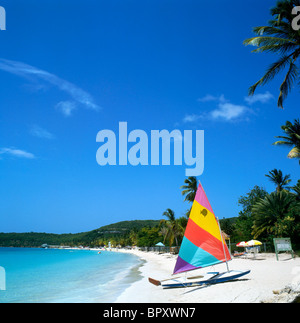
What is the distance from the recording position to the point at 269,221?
81.7 feet

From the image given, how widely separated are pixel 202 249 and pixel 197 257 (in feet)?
1.19

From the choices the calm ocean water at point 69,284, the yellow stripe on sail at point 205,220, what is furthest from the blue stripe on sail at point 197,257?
the calm ocean water at point 69,284

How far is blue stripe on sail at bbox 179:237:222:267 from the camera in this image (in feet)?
32.1

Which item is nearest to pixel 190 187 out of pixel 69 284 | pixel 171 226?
pixel 171 226

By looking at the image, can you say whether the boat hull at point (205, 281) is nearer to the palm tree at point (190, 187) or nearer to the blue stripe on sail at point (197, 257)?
the blue stripe on sail at point (197, 257)

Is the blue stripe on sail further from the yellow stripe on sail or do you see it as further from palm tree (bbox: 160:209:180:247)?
palm tree (bbox: 160:209:180:247)

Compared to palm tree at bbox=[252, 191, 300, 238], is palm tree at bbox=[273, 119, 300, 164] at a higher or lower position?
higher

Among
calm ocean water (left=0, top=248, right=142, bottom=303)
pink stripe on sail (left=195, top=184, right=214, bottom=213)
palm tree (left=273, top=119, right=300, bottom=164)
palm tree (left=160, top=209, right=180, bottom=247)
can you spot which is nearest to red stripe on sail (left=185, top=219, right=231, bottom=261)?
pink stripe on sail (left=195, top=184, right=214, bottom=213)

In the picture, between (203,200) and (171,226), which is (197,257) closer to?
(203,200)

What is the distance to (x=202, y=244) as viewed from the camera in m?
9.91

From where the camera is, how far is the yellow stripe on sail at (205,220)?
10023 millimetres
